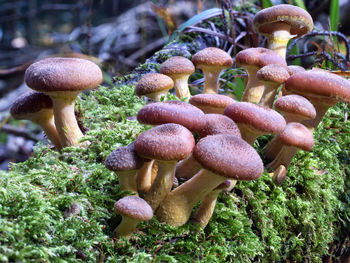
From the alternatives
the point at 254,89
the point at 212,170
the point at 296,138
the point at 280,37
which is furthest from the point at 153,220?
the point at 280,37

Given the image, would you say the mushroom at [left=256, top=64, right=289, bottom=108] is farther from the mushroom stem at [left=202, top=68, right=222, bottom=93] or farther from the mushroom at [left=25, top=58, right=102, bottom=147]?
the mushroom at [left=25, top=58, right=102, bottom=147]

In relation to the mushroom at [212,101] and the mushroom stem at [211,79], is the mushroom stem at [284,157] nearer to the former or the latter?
the mushroom at [212,101]

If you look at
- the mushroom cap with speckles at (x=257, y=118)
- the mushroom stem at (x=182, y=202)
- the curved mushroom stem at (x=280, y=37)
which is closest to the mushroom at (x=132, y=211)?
the mushroom stem at (x=182, y=202)

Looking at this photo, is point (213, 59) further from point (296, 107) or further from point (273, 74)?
point (296, 107)

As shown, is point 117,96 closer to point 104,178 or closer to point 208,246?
point 104,178

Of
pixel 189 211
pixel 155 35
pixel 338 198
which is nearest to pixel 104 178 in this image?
pixel 189 211

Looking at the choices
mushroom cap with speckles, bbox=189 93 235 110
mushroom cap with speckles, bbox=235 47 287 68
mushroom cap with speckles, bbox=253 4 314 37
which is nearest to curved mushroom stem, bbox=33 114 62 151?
mushroom cap with speckles, bbox=189 93 235 110
